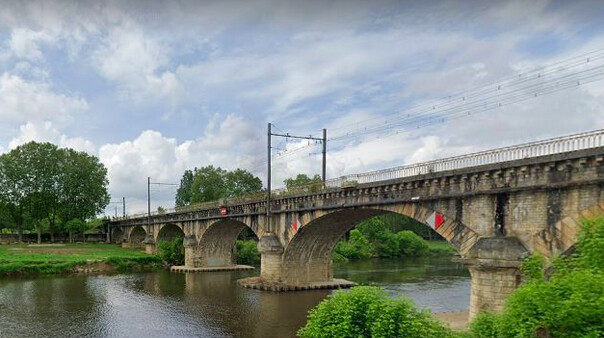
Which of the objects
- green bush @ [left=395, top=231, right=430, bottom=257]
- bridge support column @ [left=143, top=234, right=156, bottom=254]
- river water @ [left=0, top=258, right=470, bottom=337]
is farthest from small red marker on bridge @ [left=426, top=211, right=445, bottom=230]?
green bush @ [left=395, top=231, right=430, bottom=257]

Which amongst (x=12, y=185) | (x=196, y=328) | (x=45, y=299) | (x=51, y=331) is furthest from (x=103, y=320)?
(x=12, y=185)

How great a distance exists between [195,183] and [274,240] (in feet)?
215

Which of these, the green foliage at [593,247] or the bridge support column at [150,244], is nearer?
the green foliage at [593,247]

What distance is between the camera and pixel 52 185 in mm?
88312

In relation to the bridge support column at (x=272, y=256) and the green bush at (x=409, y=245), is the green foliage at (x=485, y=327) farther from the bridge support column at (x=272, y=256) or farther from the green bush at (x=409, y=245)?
the green bush at (x=409, y=245)

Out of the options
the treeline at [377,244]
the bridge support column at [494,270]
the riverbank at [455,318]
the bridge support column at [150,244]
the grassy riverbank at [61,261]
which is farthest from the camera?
the treeline at [377,244]

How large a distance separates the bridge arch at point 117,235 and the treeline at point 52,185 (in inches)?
386

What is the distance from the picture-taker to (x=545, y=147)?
2330cm

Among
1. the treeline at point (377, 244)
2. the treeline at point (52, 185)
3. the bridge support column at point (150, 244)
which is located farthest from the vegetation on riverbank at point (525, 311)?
the treeline at point (52, 185)

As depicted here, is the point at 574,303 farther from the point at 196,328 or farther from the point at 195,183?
the point at 195,183

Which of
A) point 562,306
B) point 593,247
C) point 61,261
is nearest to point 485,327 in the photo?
point 562,306

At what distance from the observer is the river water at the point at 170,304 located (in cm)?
3044

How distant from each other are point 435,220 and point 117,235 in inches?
3741

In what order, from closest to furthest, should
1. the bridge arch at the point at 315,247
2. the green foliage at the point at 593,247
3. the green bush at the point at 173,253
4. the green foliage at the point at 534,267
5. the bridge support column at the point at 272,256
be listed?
the green foliage at the point at 593,247 < the green foliage at the point at 534,267 < the bridge arch at the point at 315,247 < the bridge support column at the point at 272,256 < the green bush at the point at 173,253
